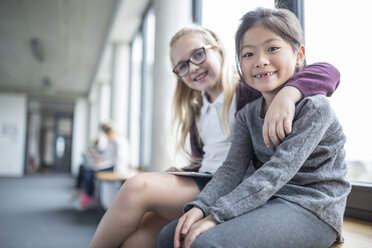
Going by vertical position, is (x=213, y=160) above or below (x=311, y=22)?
below

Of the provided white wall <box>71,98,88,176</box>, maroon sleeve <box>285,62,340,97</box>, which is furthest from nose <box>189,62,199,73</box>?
white wall <box>71,98,88,176</box>

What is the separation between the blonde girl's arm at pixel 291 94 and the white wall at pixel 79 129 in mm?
11189

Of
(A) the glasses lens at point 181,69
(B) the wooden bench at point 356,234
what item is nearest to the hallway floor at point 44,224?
(A) the glasses lens at point 181,69

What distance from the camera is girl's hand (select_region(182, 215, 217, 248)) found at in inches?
28.8

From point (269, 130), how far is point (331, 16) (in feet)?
3.22

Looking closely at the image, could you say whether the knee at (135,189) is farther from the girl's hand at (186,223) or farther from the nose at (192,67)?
the nose at (192,67)

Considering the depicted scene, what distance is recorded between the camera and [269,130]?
0.88 m

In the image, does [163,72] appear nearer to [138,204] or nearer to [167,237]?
[138,204]

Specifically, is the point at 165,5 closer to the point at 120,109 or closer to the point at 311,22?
the point at 311,22

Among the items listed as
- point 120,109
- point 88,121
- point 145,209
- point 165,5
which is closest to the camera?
point 145,209

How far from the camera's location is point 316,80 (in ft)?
3.07

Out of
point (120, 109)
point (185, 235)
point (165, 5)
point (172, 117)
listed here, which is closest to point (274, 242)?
point (185, 235)

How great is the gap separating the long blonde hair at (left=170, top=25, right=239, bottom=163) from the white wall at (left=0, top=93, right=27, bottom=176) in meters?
10.4

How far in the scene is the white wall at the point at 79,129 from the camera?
1138cm
